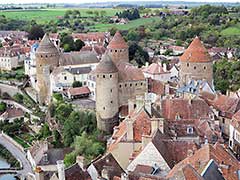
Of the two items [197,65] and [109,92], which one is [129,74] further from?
[197,65]

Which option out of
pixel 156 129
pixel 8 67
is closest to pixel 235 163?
pixel 156 129

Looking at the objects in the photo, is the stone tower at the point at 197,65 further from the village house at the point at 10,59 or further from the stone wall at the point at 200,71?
the village house at the point at 10,59

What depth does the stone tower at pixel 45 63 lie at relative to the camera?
48.5 metres

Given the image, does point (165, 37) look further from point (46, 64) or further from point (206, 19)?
point (46, 64)

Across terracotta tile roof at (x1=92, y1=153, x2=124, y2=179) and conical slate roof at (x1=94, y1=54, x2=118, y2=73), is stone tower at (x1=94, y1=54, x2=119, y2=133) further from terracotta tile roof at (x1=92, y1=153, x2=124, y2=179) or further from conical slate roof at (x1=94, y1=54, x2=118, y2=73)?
terracotta tile roof at (x1=92, y1=153, x2=124, y2=179)

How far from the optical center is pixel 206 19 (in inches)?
3903

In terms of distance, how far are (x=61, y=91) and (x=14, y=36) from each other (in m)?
49.3

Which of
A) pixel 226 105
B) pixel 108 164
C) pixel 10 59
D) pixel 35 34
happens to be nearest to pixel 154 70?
pixel 226 105

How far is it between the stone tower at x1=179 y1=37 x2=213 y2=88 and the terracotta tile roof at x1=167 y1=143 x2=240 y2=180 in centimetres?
2079

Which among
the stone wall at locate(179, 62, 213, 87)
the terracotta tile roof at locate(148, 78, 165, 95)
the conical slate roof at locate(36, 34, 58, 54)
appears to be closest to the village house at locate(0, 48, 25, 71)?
the conical slate roof at locate(36, 34, 58, 54)

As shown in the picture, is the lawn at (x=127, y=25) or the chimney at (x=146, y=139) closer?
the chimney at (x=146, y=139)

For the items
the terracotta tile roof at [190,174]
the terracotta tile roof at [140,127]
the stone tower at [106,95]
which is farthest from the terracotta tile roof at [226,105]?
the terracotta tile roof at [190,174]

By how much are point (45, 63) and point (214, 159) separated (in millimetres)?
31720

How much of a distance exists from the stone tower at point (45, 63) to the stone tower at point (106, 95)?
12952 mm
